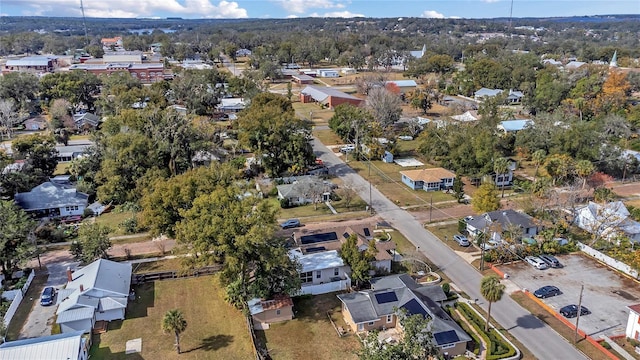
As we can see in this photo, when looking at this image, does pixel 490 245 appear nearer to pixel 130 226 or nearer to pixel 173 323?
pixel 173 323

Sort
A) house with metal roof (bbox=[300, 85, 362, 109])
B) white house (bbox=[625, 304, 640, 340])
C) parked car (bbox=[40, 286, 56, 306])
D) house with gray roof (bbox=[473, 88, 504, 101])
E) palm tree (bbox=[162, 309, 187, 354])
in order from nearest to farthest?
1. palm tree (bbox=[162, 309, 187, 354])
2. white house (bbox=[625, 304, 640, 340])
3. parked car (bbox=[40, 286, 56, 306])
4. house with metal roof (bbox=[300, 85, 362, 109])
5. house with gray roof (bbox=[473, 88, 504, 101])

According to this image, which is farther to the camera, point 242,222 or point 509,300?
point 509,300

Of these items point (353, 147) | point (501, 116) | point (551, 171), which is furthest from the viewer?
point (501, 116)

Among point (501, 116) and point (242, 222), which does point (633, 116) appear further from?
point (242, 222)

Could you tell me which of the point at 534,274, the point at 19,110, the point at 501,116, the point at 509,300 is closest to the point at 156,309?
the point at 509,300

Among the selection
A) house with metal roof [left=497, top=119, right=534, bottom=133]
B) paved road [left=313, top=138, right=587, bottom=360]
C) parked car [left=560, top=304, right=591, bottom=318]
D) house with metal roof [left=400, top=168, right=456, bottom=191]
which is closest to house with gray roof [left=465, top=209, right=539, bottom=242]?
paved road [left=313, top=138, right=587, bottom=360]

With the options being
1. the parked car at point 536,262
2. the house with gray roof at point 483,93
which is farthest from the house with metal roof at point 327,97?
the parked car at point 536,262

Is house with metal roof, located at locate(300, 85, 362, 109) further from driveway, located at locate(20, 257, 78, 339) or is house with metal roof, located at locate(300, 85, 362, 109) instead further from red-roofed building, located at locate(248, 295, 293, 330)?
red-roofed building, located at locate(248, 295, 293, 330)
